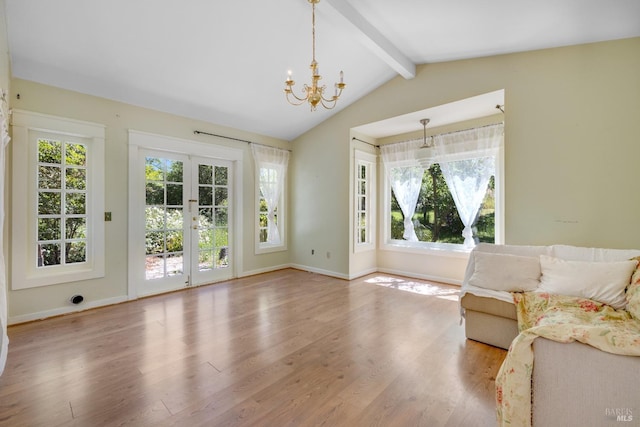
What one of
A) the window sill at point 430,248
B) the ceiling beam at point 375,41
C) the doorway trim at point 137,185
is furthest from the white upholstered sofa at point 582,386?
the doorway trim at point 137,185

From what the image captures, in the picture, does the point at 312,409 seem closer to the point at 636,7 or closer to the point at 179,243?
the point at 179,243

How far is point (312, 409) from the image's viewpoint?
1.69 m

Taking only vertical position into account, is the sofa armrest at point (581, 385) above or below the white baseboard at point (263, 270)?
above

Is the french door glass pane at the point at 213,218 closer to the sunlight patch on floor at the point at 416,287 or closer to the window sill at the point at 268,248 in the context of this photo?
the window sill at the point at 268,248

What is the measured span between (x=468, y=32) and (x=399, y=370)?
10.4 feet

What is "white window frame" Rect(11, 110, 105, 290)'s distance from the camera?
289 centimetres

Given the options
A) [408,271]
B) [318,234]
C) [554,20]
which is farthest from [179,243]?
[554,20]

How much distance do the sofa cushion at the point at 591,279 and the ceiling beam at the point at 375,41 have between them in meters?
2.71

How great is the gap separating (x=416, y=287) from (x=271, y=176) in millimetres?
3139

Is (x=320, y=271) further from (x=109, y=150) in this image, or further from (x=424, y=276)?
(x=109, y=150)

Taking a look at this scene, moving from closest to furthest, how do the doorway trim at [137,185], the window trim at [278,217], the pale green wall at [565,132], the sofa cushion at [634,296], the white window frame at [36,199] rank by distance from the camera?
the sofa cushion at [634,296], the pale green wall at [565,132], the white window frame at [36,199], the doorway trim at [137,185], the window trim at [278,217]

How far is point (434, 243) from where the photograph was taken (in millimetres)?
4734

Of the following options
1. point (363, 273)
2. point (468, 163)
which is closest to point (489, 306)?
point (468, 163)

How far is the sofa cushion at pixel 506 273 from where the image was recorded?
8.03 ft
